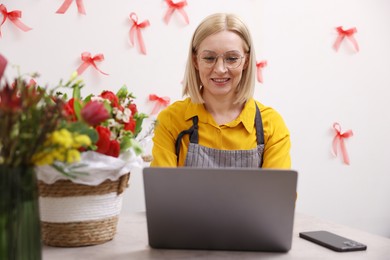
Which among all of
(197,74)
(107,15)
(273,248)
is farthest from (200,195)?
(107,15)

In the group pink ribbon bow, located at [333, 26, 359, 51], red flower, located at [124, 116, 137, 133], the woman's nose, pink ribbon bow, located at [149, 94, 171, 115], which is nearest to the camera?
red flower, located at [124, 116, 137, 133]

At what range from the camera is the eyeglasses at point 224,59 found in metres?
2.00

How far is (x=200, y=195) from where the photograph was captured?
3.75 ft

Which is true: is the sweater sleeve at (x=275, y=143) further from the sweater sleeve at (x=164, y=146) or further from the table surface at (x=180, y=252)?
the table surface at (x=180, y=252)

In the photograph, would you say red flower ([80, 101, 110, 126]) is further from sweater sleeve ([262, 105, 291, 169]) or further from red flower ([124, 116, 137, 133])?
sweater sleeve ([262, 105, 291, 169])

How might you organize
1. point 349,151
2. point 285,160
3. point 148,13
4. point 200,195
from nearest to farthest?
point 200,195, point 285,160, point 148,13, point 349,151

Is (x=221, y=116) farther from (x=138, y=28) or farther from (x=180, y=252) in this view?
(x=180, y=252)

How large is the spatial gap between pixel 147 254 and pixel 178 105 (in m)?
1.06

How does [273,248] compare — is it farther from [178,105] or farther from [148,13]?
[148,13]

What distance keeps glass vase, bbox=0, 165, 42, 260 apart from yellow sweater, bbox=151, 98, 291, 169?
1119 millimetres

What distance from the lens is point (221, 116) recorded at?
6.97 feet

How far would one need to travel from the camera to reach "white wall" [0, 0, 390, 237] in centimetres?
258

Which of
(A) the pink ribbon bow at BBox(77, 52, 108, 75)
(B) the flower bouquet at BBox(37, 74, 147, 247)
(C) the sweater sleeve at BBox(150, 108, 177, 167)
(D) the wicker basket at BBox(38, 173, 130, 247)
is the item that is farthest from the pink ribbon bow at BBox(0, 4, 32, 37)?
(D) the wicker basket at BBox(38, 173, 130, 247)

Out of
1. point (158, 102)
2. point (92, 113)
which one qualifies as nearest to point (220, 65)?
point (158, 102)
